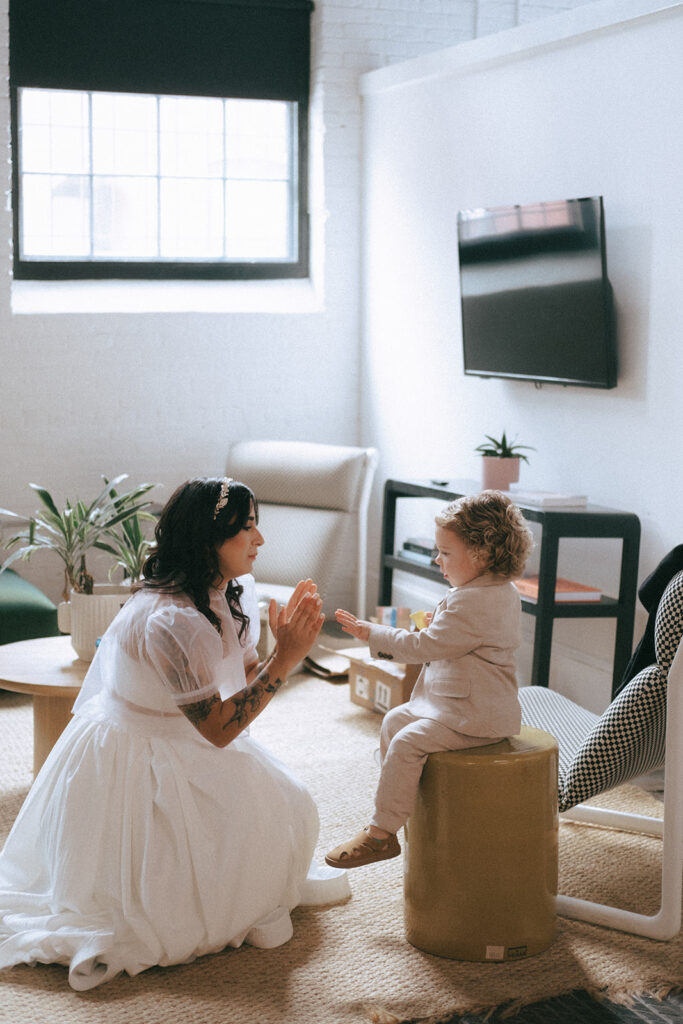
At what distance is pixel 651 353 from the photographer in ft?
12.4

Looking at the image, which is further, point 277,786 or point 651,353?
point 651,353

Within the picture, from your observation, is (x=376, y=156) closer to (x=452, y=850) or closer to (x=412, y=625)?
(x=412, y=625)

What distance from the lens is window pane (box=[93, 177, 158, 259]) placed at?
5.38m

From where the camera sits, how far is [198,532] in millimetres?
2439

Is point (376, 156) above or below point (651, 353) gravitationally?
above

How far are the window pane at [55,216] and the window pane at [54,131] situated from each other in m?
0.05

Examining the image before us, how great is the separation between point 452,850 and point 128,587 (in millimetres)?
1311

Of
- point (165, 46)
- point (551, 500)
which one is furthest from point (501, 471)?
point (165, 46)

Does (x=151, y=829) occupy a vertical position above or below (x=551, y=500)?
below

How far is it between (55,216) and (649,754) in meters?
3.76

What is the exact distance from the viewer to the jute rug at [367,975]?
2.26 meters

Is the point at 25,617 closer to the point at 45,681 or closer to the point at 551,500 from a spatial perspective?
the point at 45,681

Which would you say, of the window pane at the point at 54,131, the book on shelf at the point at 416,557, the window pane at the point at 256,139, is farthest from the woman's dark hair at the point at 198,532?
the window pane at the point at 256,139

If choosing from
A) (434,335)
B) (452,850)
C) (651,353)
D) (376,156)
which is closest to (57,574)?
(434,335)
